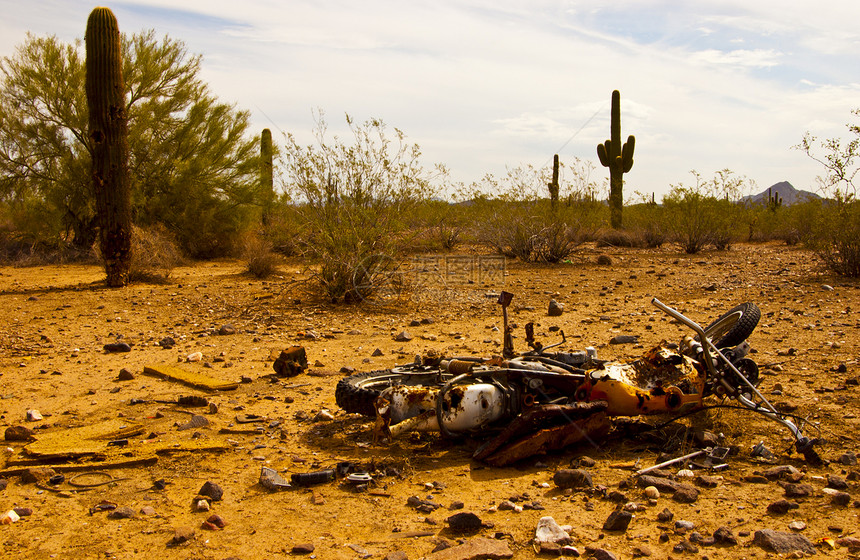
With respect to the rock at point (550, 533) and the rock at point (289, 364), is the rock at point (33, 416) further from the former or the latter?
the rock at point (550, 533)

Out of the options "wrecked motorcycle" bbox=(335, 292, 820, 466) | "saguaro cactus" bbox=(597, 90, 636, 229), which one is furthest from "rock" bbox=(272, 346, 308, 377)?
"saguaro cactus" bbox=(597, 90, 636, 229)

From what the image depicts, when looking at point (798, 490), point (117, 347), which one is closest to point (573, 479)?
point (798, 490)

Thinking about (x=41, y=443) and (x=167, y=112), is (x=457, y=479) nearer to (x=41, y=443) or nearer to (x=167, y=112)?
(x=41, y=443)

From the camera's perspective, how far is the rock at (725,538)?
287 cm

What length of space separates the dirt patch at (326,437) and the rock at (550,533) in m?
0.05

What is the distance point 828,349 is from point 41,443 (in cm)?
661

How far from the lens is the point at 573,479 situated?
11.4 feet

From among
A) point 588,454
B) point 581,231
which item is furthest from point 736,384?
point 581,231

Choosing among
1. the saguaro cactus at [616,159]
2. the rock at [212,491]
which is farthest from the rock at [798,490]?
the saguaro cactus at [616,159]

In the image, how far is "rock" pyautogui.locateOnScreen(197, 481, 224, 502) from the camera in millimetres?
3420

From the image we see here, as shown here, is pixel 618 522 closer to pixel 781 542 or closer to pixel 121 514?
pixel 781 542

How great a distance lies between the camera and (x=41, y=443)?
4.06 metres

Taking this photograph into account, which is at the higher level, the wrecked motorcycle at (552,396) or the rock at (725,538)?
the wrecked motorcycle at (552,396)

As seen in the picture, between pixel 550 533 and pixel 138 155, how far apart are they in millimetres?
15839
